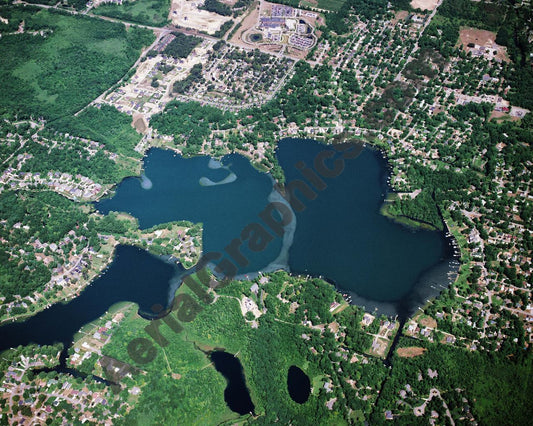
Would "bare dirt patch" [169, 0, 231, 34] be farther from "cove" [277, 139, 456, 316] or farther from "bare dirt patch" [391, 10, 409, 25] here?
"cove" [277, 139, 456, 316]

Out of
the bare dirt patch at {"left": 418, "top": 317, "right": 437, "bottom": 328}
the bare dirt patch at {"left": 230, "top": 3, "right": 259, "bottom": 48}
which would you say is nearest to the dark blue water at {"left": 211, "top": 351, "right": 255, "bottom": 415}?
the bare dirt patch at {"left": 418, "top": 317, "right": 437, "bottom": 328}

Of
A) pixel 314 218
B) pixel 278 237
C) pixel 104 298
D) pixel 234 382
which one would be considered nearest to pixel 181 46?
pixel 314 218

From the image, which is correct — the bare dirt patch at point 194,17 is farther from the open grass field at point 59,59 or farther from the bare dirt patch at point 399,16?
the bare dirt patch at point 399,16

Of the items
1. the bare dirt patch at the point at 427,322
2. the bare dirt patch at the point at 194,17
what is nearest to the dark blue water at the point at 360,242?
the bare dirt patch at the point at 427,322

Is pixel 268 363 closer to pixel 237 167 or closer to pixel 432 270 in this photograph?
pixel 432 270

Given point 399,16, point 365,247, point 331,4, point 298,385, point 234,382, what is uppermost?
point 399,16

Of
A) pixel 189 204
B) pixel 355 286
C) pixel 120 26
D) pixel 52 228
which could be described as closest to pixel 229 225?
pixel 189 204

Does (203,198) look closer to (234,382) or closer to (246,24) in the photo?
(234,382)
